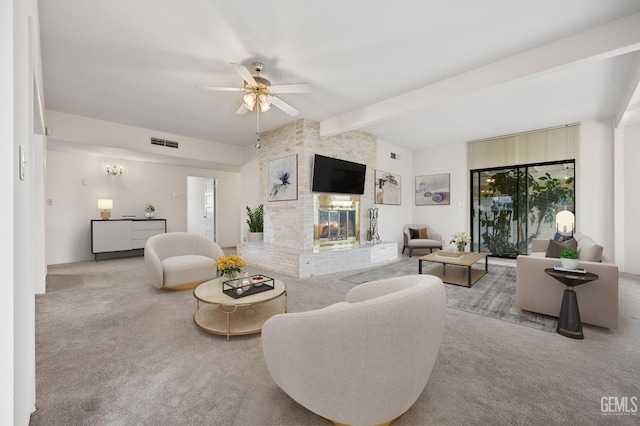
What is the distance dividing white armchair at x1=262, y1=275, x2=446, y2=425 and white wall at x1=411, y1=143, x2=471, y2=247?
20.8ft

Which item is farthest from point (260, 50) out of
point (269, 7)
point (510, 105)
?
point (510, 105)

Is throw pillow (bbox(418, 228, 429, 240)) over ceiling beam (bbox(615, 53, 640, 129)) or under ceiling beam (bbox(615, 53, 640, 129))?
under

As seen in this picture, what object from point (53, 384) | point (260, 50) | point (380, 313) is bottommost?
point (53, 384)

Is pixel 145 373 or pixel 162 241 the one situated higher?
pixel 162 241

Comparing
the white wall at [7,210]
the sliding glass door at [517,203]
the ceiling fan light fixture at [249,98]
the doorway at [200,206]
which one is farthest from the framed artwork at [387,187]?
the white wall at [7,210]

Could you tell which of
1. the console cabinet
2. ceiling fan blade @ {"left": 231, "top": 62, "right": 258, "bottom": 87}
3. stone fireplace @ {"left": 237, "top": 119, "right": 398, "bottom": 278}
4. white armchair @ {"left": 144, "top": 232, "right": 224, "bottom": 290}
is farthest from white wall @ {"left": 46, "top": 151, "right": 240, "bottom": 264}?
ceiling fan blade @ {"left": 231, "top": 62, "right": 258, "bottom": 87}

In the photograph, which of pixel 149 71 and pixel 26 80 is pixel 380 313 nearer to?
pixel 26 80

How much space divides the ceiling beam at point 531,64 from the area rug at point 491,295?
263cm

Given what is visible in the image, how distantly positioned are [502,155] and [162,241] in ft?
24.1

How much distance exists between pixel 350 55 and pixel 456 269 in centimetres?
421

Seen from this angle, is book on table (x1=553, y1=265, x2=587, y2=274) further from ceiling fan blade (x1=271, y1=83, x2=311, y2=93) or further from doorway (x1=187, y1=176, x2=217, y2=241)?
doorway (x1=187, y1=176, x2=217, y2=241)

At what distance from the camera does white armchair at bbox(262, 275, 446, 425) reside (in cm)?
125

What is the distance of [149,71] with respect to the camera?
3.36 m

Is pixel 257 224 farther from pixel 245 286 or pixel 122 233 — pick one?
pixel 245 286
